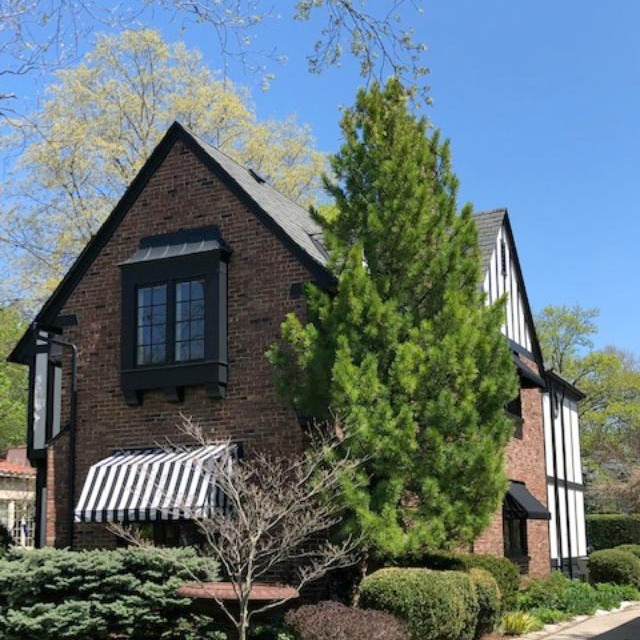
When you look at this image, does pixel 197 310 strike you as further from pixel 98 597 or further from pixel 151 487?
pixel 98 597

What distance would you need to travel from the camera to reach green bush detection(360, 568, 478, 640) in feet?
41.8

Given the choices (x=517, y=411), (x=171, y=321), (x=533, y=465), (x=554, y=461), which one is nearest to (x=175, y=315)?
(x=171, y=321)

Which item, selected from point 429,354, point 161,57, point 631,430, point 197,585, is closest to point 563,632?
point 429,354

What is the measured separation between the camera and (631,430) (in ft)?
159

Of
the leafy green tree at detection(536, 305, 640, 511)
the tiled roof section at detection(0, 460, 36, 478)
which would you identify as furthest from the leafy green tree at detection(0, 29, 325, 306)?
the leafy green tree at detection(536, 305, 640, 511)

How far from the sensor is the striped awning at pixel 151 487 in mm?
14906

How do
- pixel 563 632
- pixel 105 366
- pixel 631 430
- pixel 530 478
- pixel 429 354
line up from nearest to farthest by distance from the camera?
1. pixel 429 354
2. pixel 563 632
3. pixel 105 366
4. pixel 530 478
5. pixel 631 430

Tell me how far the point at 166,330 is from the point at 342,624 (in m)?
7.17

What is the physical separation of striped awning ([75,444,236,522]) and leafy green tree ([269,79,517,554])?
1.97 meters

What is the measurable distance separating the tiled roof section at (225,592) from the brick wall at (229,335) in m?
3.02

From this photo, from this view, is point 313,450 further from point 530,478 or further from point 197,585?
point 530,478

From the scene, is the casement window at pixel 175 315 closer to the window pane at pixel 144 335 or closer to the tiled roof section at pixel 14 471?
the window pane at pixel 144 335

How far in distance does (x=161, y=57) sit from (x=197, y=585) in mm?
24370

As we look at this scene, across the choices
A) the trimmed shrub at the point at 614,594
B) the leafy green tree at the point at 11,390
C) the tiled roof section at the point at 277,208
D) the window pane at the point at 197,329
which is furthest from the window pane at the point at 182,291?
the leafy green tree at the point at 11,390
